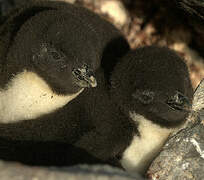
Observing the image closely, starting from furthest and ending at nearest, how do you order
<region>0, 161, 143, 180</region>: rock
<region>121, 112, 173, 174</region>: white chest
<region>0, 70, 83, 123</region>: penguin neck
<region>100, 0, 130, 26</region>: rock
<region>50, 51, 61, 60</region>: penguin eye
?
<region>100, 0, 130, 26</region>: rock, <region>121, 112, 173, 174</region>: white chest, <region>0, 70, 83, 123</region>: penguin neck, <region>50, 51, 61, 60</region>: penguin eye, <region>0, 161, 143, 180</region>: rock

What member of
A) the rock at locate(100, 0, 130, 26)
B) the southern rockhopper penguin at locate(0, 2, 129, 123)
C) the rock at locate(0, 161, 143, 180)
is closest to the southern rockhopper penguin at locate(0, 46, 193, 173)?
the southern rockhopper penguin at locate(0, 2, 129, 123)

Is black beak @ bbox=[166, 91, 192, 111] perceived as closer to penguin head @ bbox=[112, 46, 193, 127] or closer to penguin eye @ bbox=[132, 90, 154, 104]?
penguin head @ bbox=[112, 46, 193, 127]

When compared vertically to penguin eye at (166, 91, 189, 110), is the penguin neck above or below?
below

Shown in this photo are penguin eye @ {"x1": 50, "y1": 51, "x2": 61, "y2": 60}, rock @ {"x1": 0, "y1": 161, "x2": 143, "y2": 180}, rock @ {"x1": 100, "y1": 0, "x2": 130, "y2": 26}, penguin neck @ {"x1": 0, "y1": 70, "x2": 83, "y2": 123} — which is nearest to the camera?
rock @ {"x1": 0, "y1": 161, "x2": 143, "y2": 180}

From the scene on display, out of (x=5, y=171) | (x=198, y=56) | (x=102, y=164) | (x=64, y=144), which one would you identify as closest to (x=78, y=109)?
(x=64, y=144)

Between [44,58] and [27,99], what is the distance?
35cm

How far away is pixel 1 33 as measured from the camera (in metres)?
2.47

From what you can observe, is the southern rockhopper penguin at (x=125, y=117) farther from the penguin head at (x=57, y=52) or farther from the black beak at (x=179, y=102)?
the penguin head at (x=57, y=52)

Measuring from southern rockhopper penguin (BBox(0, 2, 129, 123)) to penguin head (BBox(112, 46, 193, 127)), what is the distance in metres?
0.22

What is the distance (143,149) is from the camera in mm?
2516

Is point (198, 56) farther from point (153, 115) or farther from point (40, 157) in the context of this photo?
point (40, 157)

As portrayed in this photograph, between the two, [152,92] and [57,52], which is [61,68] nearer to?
[57,52]

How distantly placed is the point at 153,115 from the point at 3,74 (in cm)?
98

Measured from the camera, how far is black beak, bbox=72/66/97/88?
2125 mm
